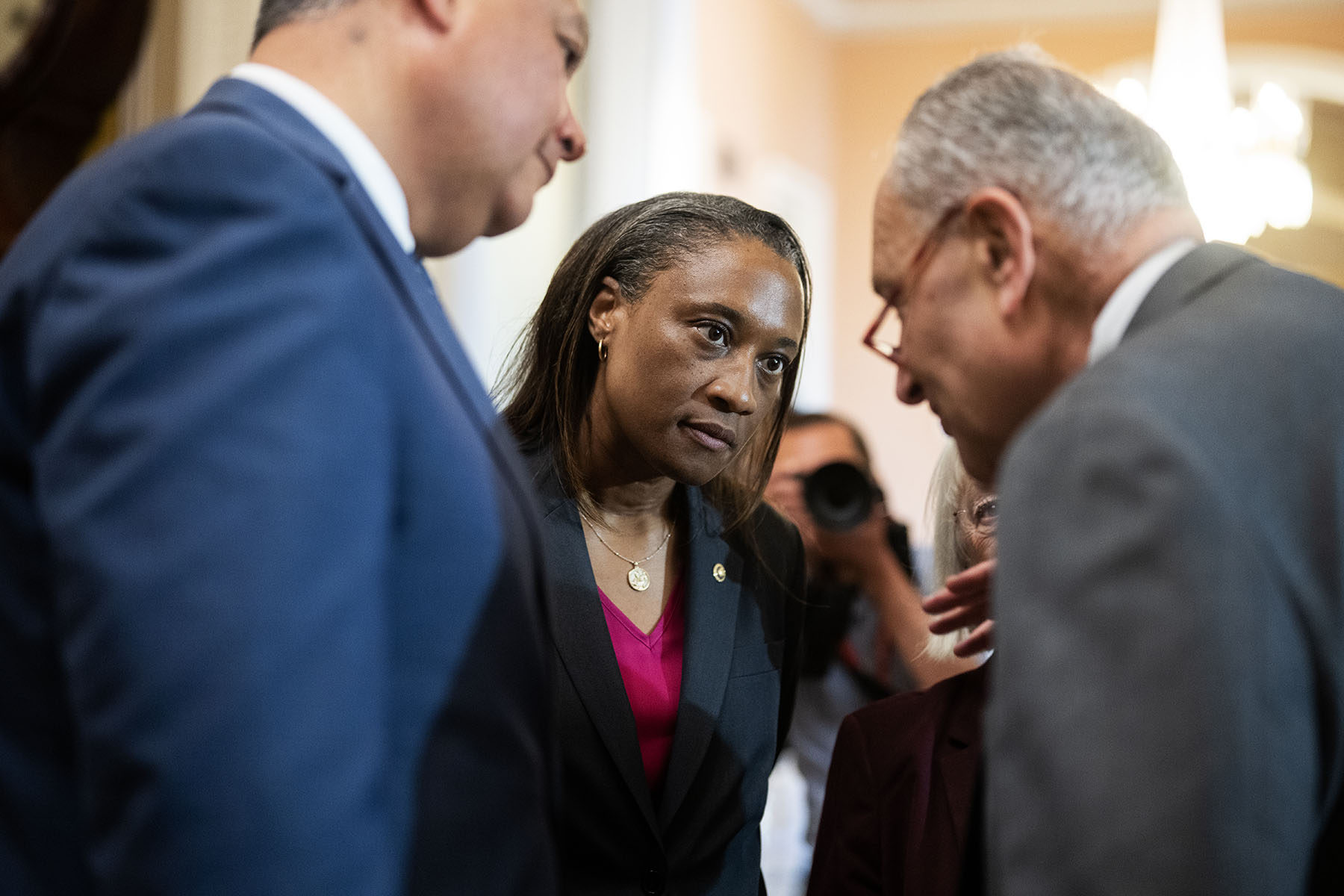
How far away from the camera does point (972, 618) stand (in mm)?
1385

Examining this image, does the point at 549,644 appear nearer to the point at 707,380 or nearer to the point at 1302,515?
the point at 1302,515

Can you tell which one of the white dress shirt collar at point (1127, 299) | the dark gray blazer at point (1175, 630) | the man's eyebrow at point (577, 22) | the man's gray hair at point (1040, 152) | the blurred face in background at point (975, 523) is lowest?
the blurred face in background at point (975, 523)

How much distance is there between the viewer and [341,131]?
2.91 ft

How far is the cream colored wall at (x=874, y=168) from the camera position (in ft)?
24.3

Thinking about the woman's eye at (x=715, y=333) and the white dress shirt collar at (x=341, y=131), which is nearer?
the white dress shirt collar at (x=341, y=131)

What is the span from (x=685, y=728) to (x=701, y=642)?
0.40ft

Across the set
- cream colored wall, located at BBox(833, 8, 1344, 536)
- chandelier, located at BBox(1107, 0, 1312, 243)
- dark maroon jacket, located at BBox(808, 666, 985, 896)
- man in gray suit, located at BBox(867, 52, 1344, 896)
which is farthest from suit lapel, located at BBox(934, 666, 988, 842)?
cream colored wall, located at BBox(833, 8, 1344, 536)

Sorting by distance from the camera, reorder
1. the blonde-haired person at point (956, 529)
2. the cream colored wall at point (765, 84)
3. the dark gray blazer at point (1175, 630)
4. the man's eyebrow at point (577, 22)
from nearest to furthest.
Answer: the dark gray blazer at point (1175, 630) → the man's eyebrow at point (577, 22) → the blonde-haired person at point (956, 529) → the cream colored wall at point (765, 84)

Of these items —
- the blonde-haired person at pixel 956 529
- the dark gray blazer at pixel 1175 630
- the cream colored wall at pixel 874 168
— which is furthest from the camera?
the cream colored wall at pixel 874 168

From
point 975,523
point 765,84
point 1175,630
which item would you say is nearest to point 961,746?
point 975,523

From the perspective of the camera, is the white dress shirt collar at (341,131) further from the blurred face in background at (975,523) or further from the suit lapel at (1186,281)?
the blurred face in background at (975,523)

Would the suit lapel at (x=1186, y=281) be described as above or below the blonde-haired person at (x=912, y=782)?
above

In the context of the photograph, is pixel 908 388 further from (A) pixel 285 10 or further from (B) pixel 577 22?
(A) pixel 285 10

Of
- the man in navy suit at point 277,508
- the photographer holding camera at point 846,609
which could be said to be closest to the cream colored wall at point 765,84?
the photographer holding camera at point 846,609
